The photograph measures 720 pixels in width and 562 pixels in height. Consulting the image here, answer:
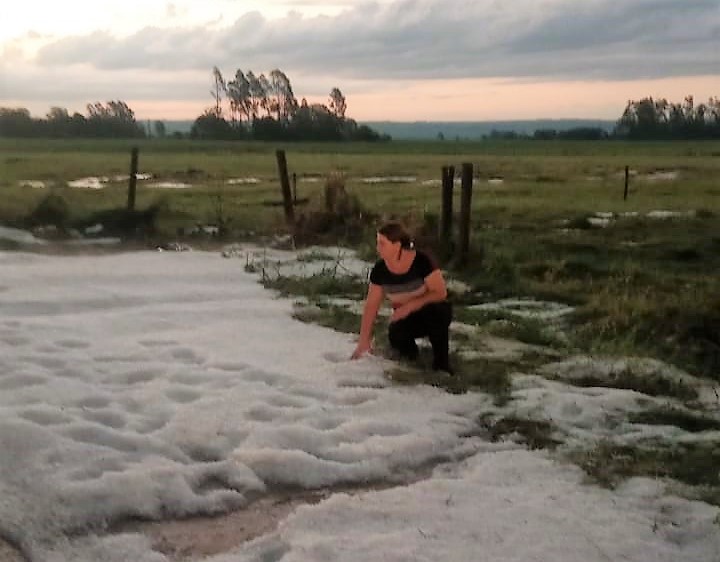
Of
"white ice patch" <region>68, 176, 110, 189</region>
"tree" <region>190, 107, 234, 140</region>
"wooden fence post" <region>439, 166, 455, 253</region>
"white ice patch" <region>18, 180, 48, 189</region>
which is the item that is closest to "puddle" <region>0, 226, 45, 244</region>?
"wooden fence post" <region>439, 166, 455, 253</region>

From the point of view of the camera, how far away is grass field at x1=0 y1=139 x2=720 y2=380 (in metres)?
8.59

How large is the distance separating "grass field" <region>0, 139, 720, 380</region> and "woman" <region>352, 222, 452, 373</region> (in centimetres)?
160

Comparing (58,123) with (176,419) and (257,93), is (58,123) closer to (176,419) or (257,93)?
(257,93)

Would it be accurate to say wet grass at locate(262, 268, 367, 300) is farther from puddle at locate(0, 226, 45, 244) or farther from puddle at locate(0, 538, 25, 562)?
puddle at locate(0, 538, 25, 562)

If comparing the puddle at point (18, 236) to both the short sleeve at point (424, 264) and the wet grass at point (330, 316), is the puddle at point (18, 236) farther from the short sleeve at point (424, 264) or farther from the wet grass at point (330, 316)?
the short sleeve at point (424, 264)

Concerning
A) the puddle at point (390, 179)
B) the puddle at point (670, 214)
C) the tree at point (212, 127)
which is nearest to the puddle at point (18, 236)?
the puddle at point (670, 214)

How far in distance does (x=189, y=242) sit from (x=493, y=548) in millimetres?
11272

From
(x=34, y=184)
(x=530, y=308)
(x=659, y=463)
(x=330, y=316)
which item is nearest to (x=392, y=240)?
(x=330, y=316)

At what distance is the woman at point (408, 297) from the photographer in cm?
680

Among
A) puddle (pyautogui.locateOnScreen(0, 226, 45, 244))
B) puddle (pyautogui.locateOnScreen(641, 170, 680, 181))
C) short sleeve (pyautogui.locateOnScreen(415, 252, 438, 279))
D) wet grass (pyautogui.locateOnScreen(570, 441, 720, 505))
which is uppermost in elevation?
short sleeve (pyautogui.locateOnScreen(415, 252, 438, 279))

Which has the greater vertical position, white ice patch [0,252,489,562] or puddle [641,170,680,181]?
puddle [641,170,680,181]

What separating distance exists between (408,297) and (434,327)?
0.31 metres

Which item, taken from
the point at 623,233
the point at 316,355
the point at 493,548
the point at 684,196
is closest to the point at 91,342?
the point at 316,355

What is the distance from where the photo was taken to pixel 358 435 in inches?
211
